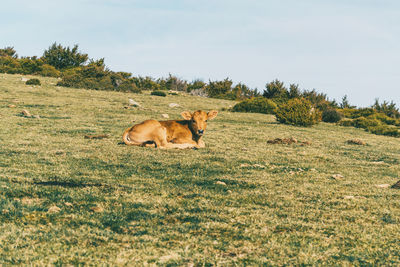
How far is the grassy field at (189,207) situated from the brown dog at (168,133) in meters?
0.48

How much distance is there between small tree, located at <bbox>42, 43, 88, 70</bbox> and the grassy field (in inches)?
2360

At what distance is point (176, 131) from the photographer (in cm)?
1165

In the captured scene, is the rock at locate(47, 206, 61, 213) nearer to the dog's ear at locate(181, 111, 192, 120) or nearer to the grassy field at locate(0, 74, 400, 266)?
the grassy field at locate(0, 74, 400, 266)

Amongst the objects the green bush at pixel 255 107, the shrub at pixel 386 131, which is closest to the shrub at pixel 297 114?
the shrub at pixel 386 131

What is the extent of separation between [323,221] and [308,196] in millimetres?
1381

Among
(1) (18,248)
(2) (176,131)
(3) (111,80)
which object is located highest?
(3) (111,80)

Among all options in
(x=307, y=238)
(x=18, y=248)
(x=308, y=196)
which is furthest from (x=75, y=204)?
(x=308, y=196)

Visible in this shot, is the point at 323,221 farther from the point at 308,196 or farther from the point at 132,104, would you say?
the point at 132,104

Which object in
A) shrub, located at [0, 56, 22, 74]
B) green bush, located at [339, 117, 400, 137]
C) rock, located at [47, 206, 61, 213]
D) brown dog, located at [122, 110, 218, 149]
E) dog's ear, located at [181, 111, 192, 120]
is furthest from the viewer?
shrub, located at [0, 56, 22, 74]

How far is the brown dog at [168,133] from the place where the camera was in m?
11.3

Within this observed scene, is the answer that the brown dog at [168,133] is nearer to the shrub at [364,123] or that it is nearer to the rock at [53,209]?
the rock at [53,209]

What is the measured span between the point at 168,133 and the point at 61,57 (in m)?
62.1

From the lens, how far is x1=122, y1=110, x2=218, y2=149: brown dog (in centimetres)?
1129

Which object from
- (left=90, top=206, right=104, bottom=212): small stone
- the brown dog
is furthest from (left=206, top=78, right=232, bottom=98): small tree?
(left=90, top=206, right=104, bottom=212): small stone
